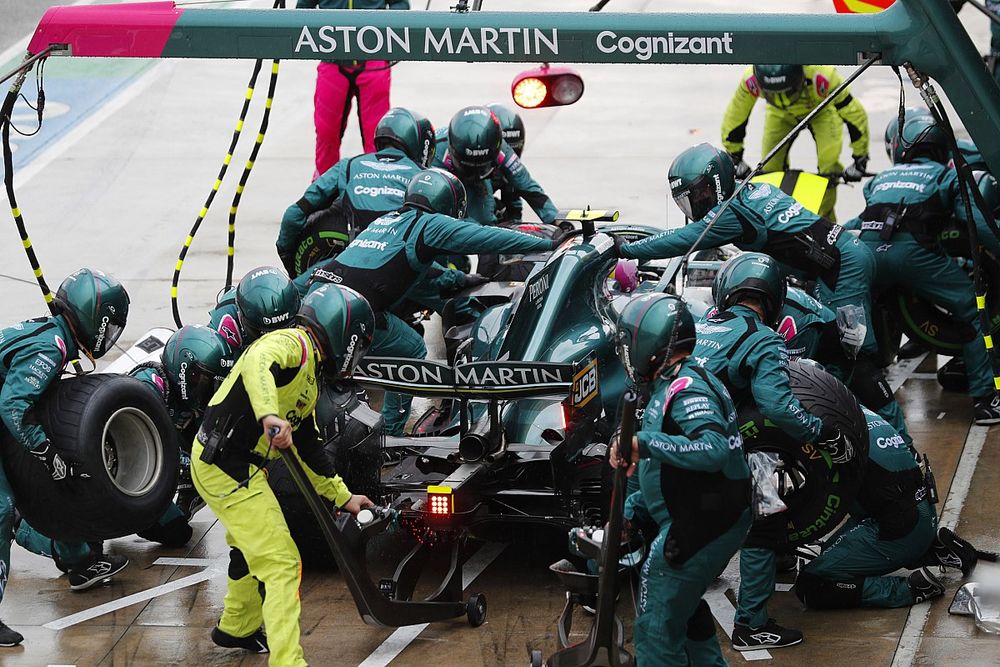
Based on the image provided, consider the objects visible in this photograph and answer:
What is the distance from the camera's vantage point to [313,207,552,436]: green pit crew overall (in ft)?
29.6

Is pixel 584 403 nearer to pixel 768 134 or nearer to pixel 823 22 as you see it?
pixel 823 22

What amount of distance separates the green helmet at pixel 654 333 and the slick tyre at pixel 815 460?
988 millimetres

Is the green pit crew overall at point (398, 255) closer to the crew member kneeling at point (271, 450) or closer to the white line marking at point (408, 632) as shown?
the white line marking at point (408, 632)

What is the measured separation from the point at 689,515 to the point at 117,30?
3054 millimetres

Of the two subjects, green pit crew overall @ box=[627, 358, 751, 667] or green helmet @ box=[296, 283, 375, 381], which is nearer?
green pit crew overall @ box=[627, 358, 751, 667]

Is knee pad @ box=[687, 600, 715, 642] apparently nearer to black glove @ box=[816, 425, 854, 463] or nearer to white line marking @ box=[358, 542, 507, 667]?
black glove @ box=[816, 425, 854, 463]

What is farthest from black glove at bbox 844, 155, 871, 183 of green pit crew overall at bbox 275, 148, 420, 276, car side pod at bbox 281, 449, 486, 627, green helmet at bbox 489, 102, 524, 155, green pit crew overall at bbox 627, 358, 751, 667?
green pit crew overall at bbox 627, 358, 751, 667

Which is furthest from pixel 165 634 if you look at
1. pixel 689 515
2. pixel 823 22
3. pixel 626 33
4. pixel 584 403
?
pixel 823 22

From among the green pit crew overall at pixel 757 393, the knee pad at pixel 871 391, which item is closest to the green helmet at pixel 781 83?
the knee pad at pixel 871 391

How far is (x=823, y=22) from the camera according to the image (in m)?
5.92

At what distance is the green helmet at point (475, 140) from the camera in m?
10.3

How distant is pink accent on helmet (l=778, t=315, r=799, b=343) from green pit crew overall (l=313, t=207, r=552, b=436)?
1494mm

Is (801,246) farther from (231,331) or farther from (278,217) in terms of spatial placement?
(278,217)

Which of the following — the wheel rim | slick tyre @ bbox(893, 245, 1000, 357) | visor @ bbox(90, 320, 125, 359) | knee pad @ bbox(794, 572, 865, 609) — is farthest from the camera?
slick tyre @ bbox(893, 245, 1000, 357)
